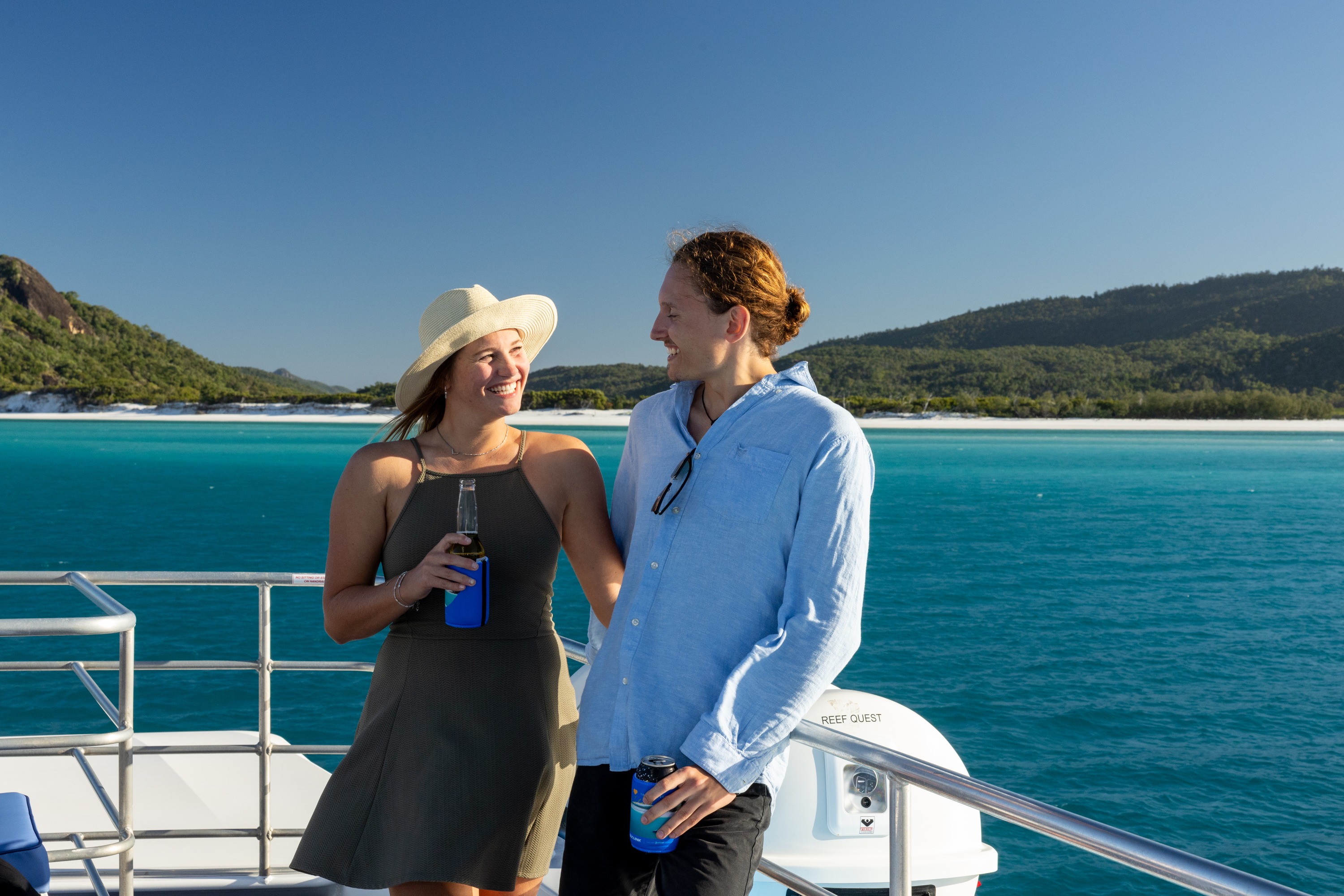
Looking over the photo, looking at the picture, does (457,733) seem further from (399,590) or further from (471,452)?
(471,452)

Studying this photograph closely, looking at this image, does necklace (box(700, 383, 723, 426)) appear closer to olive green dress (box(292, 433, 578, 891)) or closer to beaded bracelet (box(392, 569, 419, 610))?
olive green dress (box(292, 433, 578, 891))

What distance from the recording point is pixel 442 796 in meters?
1.67

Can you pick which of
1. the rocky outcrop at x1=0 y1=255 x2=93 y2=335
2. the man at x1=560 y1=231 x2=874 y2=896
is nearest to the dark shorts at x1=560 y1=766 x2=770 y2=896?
the man at x1=560 y1=231 x2=874 y2=896

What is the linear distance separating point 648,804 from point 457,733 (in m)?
0.49

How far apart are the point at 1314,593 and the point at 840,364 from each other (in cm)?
7367

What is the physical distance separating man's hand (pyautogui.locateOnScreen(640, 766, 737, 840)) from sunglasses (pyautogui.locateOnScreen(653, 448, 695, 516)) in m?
0.39

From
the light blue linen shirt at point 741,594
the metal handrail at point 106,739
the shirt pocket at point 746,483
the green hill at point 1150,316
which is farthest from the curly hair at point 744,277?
the green hill at point 1150,316

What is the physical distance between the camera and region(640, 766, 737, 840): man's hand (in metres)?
1.33

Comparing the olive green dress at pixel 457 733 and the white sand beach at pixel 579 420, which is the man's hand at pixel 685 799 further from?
the white sand beach at pixel 579 420

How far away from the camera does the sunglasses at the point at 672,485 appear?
4.96 ft

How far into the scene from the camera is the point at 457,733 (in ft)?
5.53

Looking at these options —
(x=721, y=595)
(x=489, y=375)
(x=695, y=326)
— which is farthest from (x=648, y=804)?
(x=489, y=375)

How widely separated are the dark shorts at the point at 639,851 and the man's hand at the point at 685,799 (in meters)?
0.06

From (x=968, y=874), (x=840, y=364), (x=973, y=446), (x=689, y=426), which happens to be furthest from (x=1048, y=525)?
(x=840, y=364)
